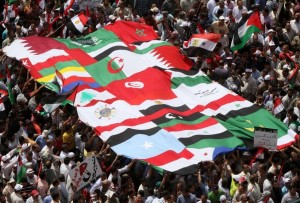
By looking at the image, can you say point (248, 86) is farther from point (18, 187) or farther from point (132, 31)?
point (18, 187)

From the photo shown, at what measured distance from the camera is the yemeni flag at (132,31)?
1350 inches

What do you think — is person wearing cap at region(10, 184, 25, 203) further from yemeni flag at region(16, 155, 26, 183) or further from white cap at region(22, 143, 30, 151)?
white cap at region(22, 143, 30, 151)

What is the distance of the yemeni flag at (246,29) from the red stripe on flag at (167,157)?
5749mm

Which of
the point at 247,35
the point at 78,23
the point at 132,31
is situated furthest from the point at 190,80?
the point at 78,23

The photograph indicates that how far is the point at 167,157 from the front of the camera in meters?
29.3

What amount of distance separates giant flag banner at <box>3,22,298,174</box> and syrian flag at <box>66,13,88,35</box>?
39.5 inches

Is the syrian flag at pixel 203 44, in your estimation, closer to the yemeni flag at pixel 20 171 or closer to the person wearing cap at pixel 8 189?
the yemeni flag at pixel 20 171

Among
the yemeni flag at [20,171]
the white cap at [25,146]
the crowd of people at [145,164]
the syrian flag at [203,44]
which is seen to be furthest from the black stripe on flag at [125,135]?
the syrian flag at [203,44]

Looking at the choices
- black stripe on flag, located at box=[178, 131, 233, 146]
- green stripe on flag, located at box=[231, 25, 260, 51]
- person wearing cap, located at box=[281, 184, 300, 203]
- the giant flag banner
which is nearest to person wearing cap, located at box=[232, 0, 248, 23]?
green stripe on flag, located at box=[231, 25, 260, 51]

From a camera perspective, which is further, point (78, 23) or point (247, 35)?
point (78, 23)

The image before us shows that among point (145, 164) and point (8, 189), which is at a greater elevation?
point (8, 189)

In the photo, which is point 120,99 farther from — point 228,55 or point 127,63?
point 228,55

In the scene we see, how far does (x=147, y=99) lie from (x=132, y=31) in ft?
11.6

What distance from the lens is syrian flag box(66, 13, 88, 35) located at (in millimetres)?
35562
